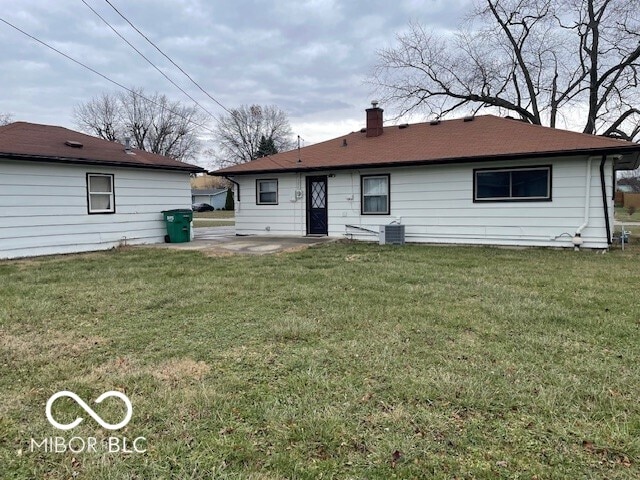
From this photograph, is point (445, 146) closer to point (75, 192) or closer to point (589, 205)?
point (589, 205)

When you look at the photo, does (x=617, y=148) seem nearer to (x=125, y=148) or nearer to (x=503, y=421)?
(x=503, y=421)

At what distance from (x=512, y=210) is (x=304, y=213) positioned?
6177 millimetres

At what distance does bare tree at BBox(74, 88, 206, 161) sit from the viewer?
4738cm

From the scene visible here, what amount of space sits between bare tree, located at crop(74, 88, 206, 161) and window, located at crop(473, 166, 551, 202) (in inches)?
1614

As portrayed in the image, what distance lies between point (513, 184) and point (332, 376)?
31.0ft

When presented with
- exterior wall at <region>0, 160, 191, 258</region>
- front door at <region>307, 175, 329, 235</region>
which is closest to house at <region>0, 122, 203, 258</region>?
exterior wall at <region>0, 160, 191, 258</region>

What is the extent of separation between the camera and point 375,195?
41.5ft

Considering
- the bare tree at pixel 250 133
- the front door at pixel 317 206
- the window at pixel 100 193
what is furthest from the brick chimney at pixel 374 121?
the bare tree at pixel 250 133

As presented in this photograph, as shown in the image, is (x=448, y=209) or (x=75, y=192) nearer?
(x=75, y=192)

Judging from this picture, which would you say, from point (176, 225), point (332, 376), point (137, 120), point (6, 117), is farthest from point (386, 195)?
point (137, 120)

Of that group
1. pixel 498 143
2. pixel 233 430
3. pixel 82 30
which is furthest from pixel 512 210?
pixel 82 30

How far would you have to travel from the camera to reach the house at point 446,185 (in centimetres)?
1007

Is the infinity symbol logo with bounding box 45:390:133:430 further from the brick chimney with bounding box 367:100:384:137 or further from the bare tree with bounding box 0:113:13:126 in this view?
the bare tree with bounding box 0:113:13:126

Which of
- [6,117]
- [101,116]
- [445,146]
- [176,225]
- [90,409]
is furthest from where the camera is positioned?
[101,116]
